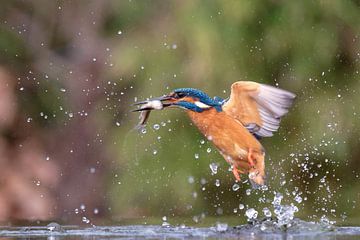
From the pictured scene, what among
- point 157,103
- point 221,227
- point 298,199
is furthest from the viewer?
point 298,199

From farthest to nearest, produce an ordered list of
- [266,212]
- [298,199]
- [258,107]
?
[298,199] < [266,212] < [258,107]

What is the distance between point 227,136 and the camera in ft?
11.6

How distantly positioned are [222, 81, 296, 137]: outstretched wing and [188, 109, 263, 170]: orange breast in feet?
0.19

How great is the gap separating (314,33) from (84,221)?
133 centimetres

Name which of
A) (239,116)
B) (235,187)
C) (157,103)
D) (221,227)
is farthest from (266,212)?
(157,103)

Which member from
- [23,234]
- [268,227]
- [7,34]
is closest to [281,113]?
[268,227]

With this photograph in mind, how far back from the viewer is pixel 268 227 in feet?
13.5

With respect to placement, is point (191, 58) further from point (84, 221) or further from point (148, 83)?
point (84, 221)

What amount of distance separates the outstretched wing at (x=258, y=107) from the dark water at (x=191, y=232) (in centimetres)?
38

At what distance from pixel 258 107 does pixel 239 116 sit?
0.07 meters

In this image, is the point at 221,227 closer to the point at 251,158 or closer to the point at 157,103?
the point at 251,158

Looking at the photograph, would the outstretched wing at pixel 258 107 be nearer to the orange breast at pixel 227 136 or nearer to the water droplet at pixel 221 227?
the orange breast at pixel 227 136

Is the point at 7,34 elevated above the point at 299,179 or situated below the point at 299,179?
above

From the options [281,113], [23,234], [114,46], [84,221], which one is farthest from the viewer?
[114,46]
